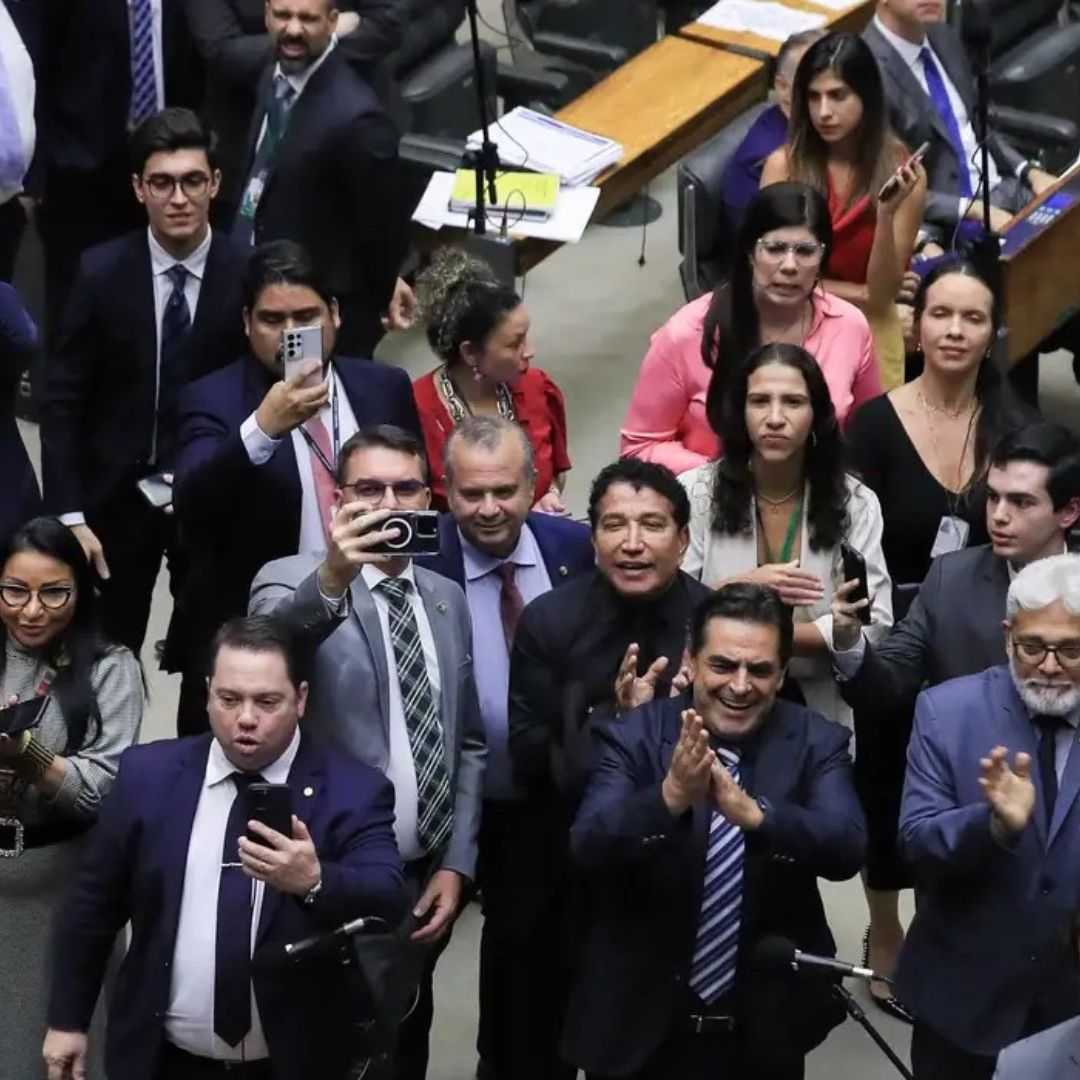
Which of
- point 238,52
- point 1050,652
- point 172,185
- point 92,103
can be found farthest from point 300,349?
point 238,52

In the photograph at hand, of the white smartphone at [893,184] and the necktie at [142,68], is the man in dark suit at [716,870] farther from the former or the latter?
the necktie at [142,68]

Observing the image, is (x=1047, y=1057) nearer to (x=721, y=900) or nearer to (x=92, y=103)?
(x=721, y=900)

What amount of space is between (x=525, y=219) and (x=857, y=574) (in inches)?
85.4

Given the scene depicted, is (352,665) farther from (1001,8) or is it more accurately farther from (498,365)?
(1001,8)

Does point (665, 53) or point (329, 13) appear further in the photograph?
point (665, 53)

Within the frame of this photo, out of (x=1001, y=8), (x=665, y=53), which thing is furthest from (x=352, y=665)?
(x=1001, y=8)

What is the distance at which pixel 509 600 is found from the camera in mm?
5188

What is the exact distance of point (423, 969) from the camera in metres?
5.03

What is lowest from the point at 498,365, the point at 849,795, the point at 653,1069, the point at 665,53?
the point at 653,1069

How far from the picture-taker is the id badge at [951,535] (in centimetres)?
546

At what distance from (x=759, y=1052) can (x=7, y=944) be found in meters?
1.31

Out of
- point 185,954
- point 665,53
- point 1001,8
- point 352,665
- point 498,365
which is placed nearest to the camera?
point 185,954

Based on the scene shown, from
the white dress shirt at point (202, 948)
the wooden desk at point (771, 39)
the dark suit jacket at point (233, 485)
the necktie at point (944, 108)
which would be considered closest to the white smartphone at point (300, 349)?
the dark suit jacket at point (233, 485)

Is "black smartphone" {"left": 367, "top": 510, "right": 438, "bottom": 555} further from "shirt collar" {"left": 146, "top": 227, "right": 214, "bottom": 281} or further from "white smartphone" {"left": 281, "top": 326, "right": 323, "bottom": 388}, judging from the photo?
→ "shirt collar" {"left": 146, "top": 227, "right": 214, "bottom": 281}
